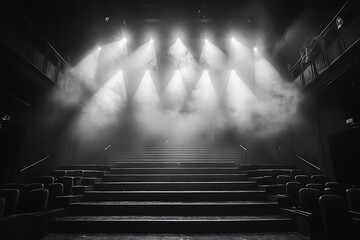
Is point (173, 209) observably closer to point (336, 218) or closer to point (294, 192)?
point (294, 192)

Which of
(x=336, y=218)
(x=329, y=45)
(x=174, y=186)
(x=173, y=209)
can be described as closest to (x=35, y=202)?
(x=173, y=209)

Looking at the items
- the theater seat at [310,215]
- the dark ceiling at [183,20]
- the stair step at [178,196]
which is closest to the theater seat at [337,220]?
the theater seat at [310,215]

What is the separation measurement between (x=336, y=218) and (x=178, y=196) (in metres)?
3.36

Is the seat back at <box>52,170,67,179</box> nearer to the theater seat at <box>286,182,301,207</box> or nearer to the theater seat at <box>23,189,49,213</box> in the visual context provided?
the theater seat at <box>23,189,49,213</box>

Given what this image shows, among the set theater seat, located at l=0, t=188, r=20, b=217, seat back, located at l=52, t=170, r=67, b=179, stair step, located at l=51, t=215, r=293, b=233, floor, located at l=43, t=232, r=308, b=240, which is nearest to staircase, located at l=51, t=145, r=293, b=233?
stair step, located at l=51, t=215, r=293, b=233

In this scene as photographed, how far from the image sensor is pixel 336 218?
306 cm

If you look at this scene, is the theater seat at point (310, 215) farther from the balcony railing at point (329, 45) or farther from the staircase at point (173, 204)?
the balcony railing at point (329, 45)

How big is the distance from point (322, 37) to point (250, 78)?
656 centimetres

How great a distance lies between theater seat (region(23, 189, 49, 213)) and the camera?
151 inches

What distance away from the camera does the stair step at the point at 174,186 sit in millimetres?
5730

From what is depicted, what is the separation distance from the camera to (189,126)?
14812mm

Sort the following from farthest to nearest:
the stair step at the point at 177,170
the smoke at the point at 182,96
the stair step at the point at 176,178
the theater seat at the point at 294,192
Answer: the smoke at the point at 182,96, the stair step at the point at 177,170, the stair step at the point at 176,178, the theater seat at the point at 294,192

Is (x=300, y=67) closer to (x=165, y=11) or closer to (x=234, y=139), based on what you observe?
(x=234, y=139)

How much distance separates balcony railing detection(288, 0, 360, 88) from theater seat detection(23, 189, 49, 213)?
857 centimetres
